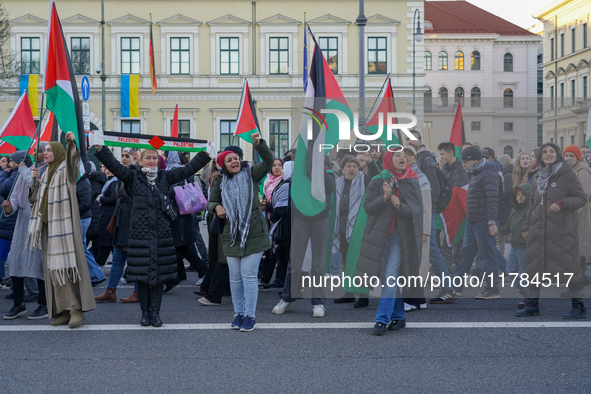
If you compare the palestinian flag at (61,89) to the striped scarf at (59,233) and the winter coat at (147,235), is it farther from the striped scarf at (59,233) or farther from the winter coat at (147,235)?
the winter coat at (147,235)

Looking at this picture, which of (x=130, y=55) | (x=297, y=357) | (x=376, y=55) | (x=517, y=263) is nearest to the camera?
(x=297, y=357)

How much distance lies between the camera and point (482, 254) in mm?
8031

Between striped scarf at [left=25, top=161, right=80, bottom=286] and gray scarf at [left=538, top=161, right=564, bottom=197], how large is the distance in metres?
4.80

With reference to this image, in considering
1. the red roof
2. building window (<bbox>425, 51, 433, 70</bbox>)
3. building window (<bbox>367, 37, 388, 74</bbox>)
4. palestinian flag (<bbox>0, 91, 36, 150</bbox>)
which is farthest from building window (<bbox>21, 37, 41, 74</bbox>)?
building window (<bbox>425, 51, 433, 70</bbox>)

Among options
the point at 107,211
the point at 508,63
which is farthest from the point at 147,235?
the point at 508,63

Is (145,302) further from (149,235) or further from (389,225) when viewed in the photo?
(389,225)

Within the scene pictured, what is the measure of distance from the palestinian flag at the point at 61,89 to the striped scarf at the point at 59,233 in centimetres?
40

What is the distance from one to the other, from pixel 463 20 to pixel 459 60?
4534mm

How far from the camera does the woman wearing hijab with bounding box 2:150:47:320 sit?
22.2 feet

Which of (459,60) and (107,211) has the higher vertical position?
(459,60)

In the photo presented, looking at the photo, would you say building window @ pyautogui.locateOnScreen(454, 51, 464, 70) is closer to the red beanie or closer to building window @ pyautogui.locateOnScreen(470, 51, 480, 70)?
building window @ pyautogui.locateOnScreen(470, 51, 480, 70)

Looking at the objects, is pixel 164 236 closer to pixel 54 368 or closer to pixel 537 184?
pixel 54 368

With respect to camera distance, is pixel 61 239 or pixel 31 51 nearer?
pixel 61 239

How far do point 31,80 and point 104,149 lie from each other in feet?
93.9
